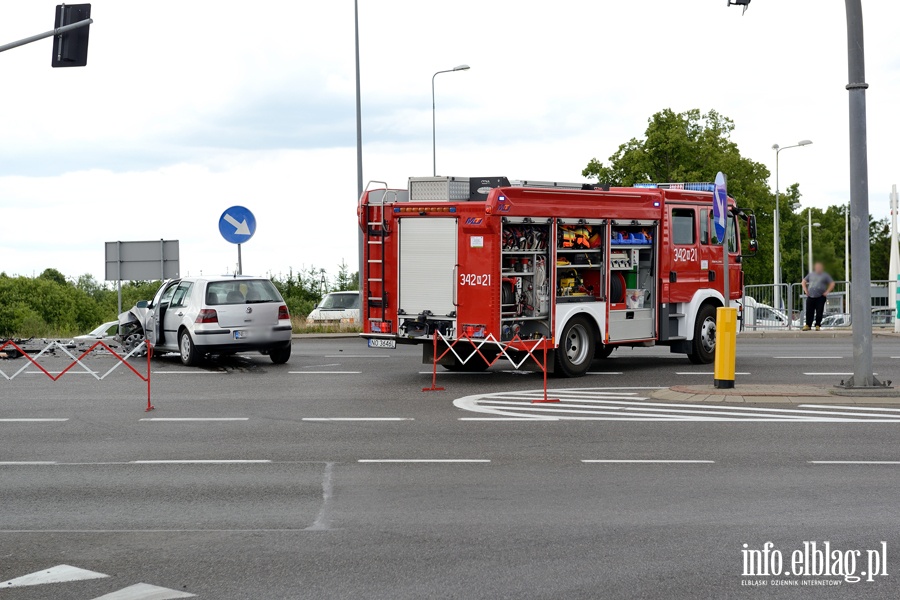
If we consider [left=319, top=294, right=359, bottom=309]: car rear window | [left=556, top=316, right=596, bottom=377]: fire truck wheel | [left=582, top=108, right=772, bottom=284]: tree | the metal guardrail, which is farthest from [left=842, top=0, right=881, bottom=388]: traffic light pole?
[left=582, top=108, right=772, bottom=284]: tree

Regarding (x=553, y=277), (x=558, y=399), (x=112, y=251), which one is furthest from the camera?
(x=112, y=251)

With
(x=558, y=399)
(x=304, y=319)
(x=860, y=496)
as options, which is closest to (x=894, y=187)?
(x=304, y=319)

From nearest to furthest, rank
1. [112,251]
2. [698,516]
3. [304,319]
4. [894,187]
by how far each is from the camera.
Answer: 1. [698,516]
2. [112,251]
3. [304,319]
4. [894,187]

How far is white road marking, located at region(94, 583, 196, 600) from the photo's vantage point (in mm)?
5789

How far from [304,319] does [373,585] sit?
27.2 meters

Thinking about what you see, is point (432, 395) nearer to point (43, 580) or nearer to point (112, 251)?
point (43, 580)

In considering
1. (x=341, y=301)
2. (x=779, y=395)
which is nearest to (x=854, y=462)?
(x=779, y=395)

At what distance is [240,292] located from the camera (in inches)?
792

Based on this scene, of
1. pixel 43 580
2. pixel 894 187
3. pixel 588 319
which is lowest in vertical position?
pixel 43 580

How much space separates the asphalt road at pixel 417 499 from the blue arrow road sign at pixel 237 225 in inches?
388

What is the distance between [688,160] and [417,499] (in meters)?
51.3

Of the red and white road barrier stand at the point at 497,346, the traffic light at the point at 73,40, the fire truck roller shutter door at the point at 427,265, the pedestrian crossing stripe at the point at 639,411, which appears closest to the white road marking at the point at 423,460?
the pedestrian crossing stripe at the point at 639,411

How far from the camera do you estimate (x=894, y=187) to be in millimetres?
36094

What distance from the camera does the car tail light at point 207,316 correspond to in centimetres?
1959
